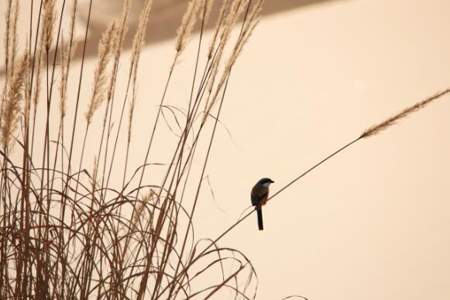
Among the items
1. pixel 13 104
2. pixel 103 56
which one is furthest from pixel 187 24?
pixel 13 104

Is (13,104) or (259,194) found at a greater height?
(259,194)

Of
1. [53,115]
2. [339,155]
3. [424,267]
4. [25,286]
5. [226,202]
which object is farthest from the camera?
[53,115]

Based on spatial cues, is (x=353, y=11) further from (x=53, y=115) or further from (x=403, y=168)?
(x=53, y=115)

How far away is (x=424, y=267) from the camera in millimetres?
961

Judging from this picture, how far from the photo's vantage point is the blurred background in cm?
99

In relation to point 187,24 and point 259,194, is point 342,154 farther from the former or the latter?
point 187,24

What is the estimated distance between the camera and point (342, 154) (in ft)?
3.57

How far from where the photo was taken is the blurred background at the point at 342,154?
995 mm

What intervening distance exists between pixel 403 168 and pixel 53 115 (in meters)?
1.03

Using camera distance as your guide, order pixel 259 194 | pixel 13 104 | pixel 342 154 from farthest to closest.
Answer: pixel 342 154 < pixel 259 194 < pixel 13 104

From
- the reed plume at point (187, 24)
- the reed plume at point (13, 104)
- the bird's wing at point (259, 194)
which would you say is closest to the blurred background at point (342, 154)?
the bird's wing at point (259, 194)

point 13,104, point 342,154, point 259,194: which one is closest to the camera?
point 13,104

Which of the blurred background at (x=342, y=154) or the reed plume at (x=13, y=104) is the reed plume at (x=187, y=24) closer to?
the reed plume at (x=13, y=104)

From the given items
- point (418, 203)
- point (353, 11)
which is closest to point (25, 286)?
point (418, 203)
